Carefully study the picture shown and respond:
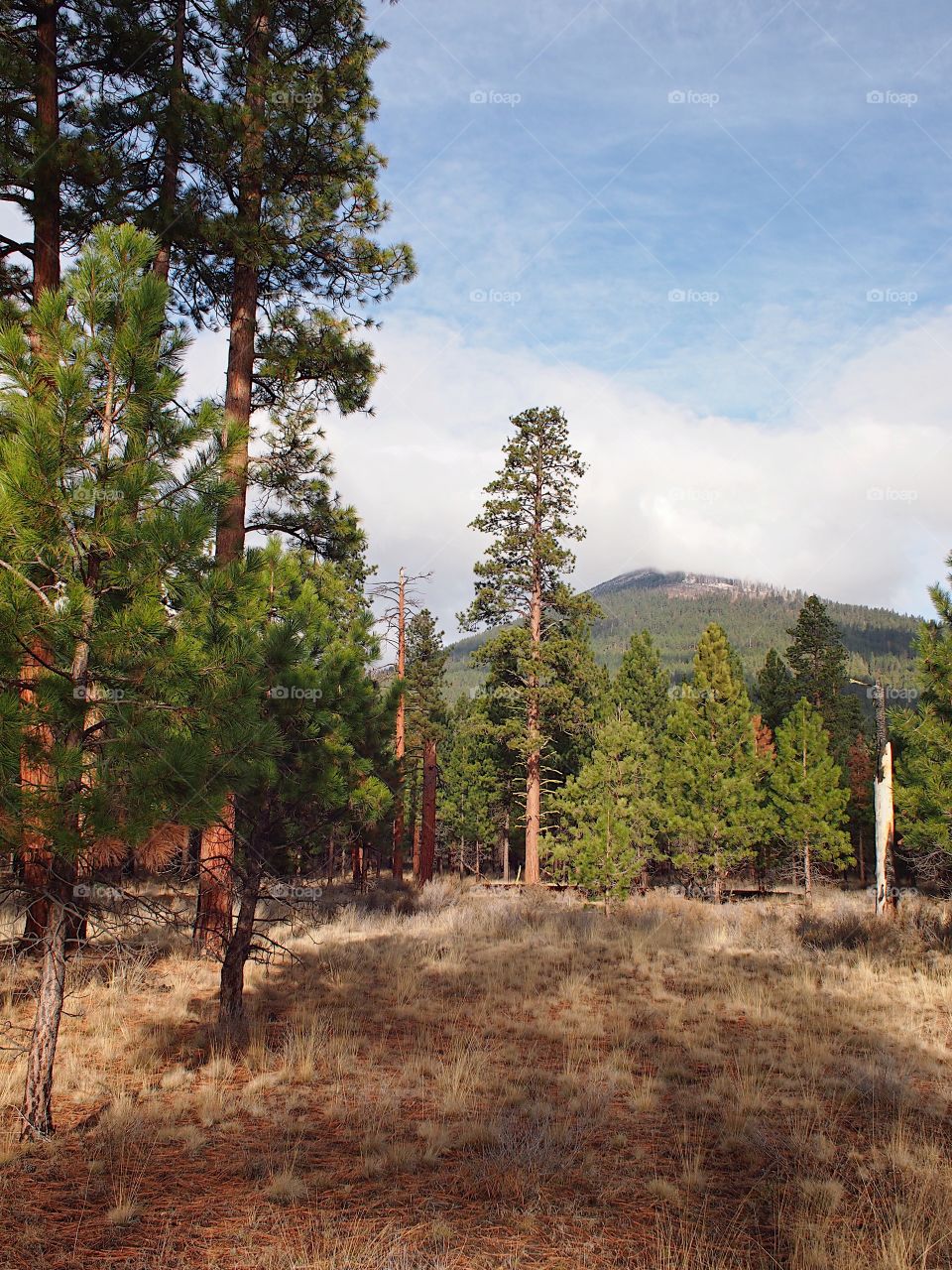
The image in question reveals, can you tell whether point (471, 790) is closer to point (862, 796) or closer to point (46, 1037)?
point (862, 796)

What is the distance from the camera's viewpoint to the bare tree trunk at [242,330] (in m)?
9.21

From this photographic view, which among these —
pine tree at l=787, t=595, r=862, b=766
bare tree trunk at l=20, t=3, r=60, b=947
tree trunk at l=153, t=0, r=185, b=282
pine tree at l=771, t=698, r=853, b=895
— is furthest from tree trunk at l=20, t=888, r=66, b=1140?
pine tree at l=787, t=595, r=862, b=766

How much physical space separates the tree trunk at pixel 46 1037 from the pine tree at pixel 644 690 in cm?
2975

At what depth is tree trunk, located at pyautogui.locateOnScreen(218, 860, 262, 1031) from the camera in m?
7.34

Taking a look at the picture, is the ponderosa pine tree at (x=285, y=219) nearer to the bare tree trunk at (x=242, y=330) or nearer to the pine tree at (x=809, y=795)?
the bare tree trunk at (x=242, y=330)

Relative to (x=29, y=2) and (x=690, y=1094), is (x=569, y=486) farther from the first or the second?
(x=690, y=1094)

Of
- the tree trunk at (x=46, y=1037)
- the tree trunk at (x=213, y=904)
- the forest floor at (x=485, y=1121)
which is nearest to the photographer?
the forest floor at (x=485, y=1121)

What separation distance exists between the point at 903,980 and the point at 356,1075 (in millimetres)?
7935

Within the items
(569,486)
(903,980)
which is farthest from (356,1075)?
(569,486)

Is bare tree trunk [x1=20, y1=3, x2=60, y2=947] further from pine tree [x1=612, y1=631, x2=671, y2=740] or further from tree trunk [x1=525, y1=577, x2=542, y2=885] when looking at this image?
pine tree [x1=612, y1=631, x2=671, y2=740]

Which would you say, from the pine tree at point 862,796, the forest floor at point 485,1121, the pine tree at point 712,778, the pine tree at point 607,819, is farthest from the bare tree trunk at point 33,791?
the pine tree at point 862,796

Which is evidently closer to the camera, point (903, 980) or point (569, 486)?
point (903, 980)

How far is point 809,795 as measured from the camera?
29.8m

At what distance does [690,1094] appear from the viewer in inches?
248
